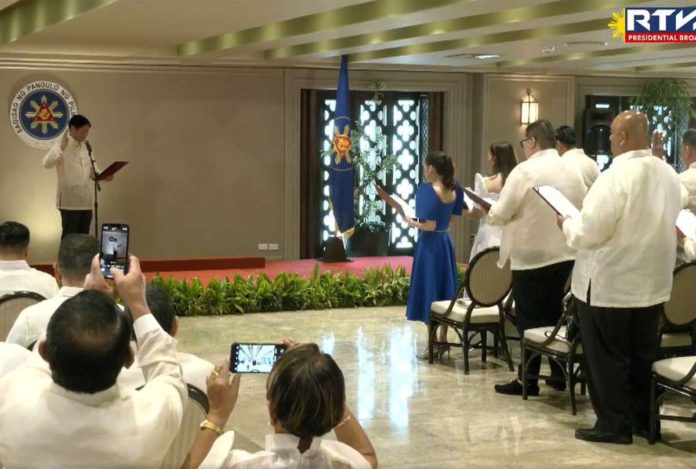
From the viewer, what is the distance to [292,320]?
29.3 ft

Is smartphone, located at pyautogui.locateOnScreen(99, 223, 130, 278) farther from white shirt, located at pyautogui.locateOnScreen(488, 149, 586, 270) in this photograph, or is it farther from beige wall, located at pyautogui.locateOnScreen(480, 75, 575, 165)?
beige wall, located at pyautogui.locateOnScreen(480, 75, 575, 165)

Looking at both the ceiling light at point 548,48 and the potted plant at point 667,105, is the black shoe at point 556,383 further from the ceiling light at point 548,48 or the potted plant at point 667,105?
the potted plant at point 667,105

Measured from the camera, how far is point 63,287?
3898 millimetres

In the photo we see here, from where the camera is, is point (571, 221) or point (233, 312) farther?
point (233, 312)

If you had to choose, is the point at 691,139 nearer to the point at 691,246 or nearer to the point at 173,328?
the point at 691,246

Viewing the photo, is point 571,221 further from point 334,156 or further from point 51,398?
point 334,156

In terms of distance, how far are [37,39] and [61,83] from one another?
107 cm

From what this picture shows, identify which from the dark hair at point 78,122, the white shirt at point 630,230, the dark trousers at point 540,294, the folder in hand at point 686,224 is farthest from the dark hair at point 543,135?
the dark hair at point 78,122

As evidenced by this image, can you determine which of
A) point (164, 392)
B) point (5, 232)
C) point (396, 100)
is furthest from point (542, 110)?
point (164, 392)

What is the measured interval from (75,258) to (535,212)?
A: 2.99 m

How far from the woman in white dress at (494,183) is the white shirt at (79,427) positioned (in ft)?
17.0

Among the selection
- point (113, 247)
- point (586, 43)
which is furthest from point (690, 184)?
point (113, 247)

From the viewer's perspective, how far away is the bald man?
4.97 m

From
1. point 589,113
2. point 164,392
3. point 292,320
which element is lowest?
point 292,320
